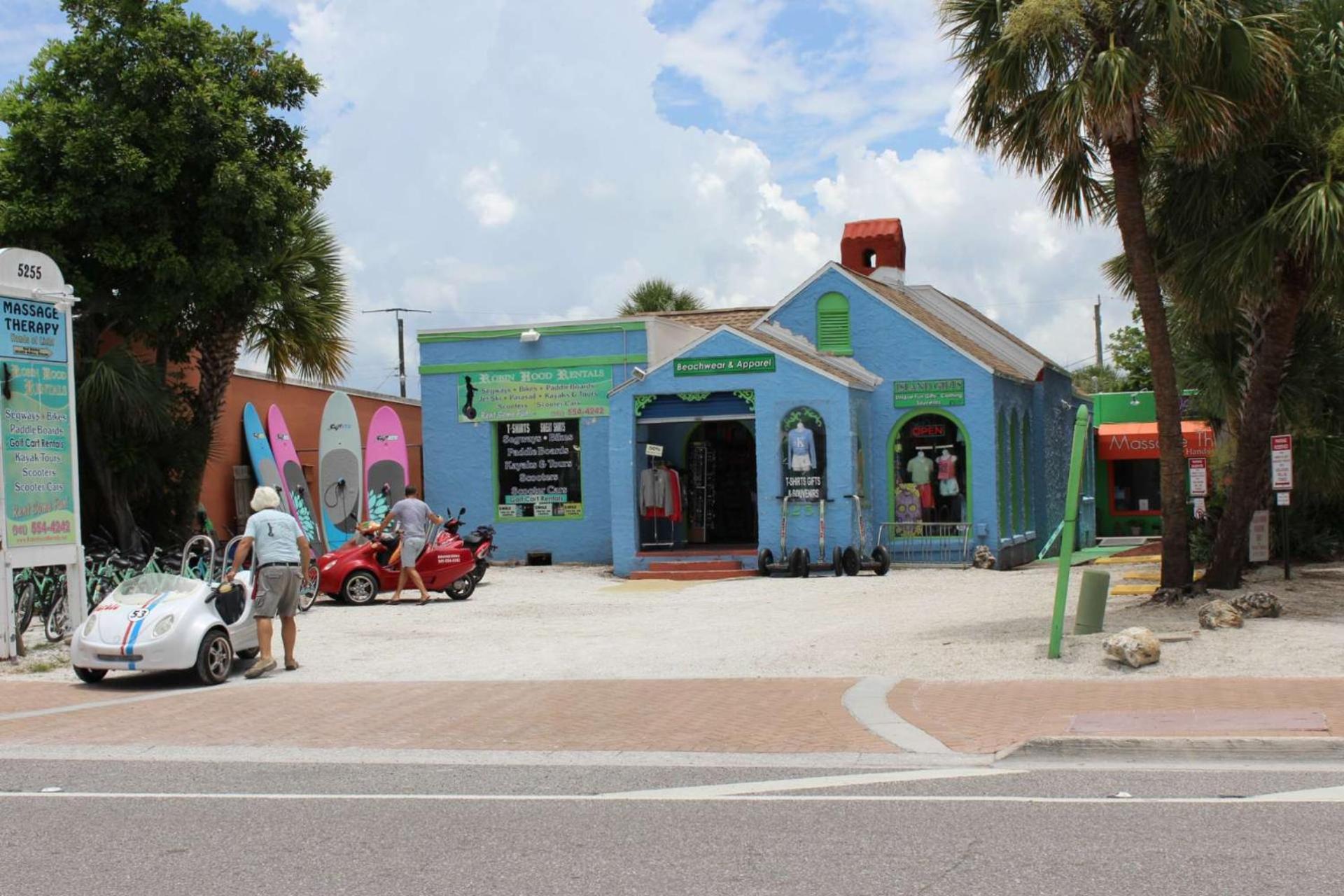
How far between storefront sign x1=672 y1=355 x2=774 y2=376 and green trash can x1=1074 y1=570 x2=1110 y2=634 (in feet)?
37.0

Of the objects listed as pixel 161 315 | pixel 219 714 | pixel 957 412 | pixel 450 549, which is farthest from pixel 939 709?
pixel 957 412

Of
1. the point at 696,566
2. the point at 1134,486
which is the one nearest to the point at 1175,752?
the point at 696,566

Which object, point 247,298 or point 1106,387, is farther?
point 1106,387

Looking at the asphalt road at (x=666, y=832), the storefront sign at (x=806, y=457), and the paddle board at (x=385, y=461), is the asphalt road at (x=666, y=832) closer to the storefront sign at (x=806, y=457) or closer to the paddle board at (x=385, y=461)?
the storefront sign at (x=806, y=457)

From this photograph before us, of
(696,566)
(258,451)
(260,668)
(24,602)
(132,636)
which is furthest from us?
(258,451)

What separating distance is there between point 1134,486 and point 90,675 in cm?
2771

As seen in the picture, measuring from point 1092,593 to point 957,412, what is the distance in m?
12.1

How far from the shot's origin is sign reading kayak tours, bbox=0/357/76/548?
14102mm

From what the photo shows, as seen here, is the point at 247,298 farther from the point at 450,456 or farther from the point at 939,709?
the point at 939,709

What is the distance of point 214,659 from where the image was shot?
12.8 metres

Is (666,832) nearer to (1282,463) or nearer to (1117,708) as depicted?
(1117,708)

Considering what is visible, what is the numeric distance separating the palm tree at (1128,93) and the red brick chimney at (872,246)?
15.5 metres

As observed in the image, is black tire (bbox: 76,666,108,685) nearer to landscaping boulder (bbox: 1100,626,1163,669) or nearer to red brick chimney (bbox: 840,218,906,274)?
landscaping boulder (bbox: 1100,626,1163,669)

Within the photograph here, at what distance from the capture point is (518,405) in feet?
88.3
